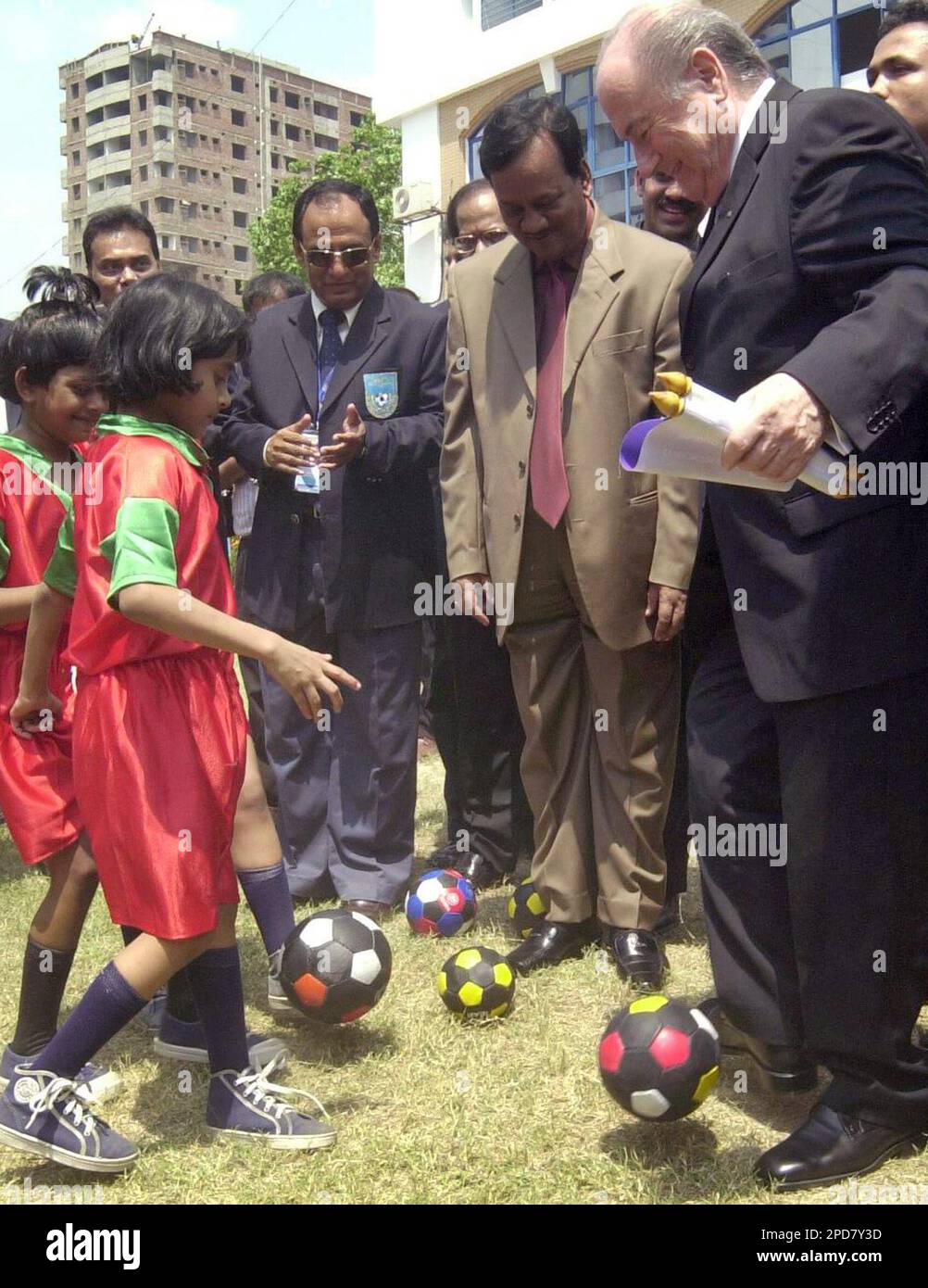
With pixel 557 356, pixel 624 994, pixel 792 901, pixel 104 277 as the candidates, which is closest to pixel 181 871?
pixel 792 901

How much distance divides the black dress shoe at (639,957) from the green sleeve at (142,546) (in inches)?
79.4

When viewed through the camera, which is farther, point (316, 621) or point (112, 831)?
point (316, 621)

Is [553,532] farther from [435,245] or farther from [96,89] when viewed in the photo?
[96,89]

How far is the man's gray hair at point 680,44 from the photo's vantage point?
124 inches

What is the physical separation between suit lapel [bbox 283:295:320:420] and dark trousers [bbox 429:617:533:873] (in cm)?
109

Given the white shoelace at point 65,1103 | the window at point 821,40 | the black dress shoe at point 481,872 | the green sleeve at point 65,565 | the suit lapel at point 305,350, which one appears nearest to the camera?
the white shoelace at point 65,1103

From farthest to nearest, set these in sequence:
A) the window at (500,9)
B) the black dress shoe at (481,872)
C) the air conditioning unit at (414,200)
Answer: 1. the air conditioning unit at (414,200)
2. the window at (500,9)
3. the black dress shoe at (481,872)

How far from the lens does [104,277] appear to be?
5.92 meters

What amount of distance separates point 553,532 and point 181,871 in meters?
1.80

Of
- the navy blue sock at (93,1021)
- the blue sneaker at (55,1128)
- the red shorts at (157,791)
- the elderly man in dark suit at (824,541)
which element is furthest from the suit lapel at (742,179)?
the blue sneaker at (55,1128)

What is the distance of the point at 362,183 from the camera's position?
45156mm

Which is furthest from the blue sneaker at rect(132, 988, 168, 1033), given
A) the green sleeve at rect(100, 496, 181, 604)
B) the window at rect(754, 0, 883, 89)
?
the window at rect(754, 0, 883, 89)

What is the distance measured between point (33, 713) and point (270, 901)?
841 mm

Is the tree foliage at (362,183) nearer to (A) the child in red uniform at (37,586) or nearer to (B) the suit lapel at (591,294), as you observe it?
(B) the suit lapel at (591,294)
